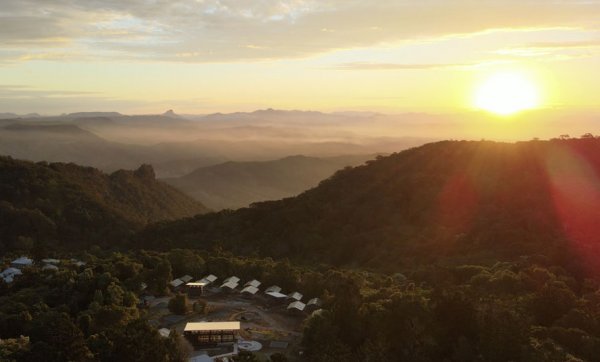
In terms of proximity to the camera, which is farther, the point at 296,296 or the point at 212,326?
the point at 296,296

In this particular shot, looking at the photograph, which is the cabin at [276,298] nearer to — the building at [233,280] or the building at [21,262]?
the building at [233,280]

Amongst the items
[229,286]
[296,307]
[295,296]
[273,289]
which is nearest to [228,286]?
[229,286]

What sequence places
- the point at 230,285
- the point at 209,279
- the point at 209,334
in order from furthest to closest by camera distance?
the point at 209,279 → the point at 230,285 → the point at 209,334

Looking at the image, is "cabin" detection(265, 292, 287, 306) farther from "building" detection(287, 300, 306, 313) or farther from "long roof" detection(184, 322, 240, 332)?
"long roof" detection(184, 322, 240, 332)

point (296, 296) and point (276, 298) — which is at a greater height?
point (296, 296)

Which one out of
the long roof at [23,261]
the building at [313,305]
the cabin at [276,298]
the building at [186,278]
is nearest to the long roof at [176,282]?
the building at [186,278]

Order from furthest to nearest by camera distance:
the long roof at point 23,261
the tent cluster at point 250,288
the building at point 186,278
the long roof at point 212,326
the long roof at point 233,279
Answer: the long roof at point 23,261 → the building at point 186,278 → the long roof at point 233,279 → the tent cluster at point 250,288 → the long roof at point 212,326

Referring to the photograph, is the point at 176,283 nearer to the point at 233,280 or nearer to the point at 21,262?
the point at 233,280
